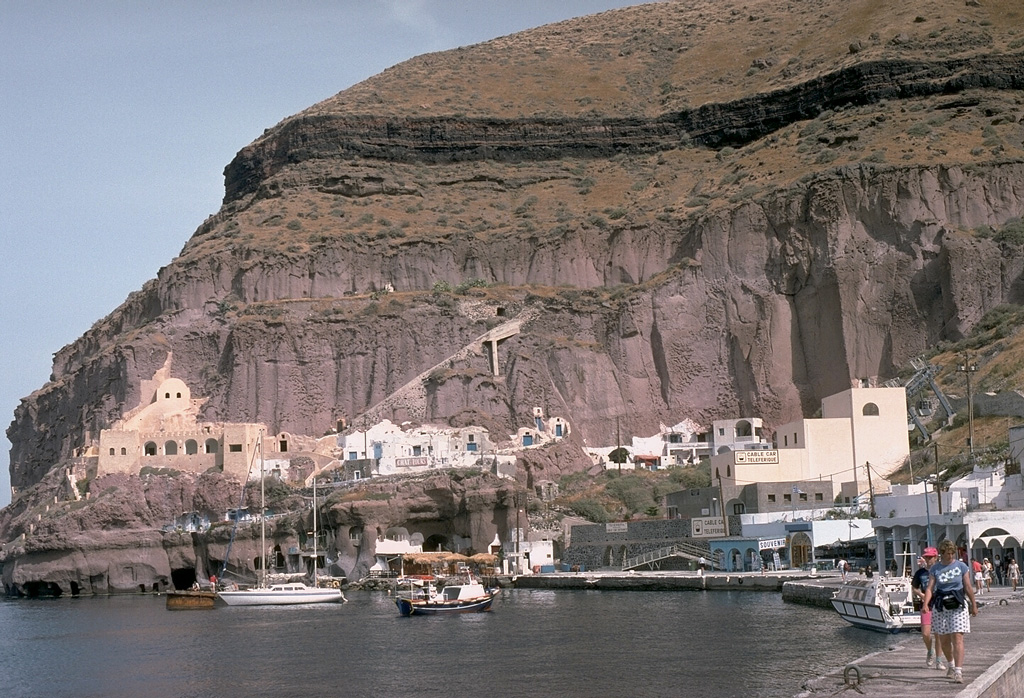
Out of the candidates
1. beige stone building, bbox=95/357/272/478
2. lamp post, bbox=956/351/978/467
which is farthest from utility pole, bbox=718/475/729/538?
beige stone building, bbox=95/357/272/478

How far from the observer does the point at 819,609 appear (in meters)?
51.3

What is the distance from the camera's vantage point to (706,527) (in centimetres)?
7181

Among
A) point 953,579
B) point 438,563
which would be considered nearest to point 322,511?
point 438,563

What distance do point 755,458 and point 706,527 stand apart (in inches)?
221

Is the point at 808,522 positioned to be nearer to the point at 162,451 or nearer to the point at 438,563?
the point at 438,563

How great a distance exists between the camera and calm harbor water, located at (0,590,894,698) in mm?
37406

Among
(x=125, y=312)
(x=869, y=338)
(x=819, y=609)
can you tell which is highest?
(x=125, y=312)

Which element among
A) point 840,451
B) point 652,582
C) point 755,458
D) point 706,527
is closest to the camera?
point 652,582

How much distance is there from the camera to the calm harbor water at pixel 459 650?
37.4 meters

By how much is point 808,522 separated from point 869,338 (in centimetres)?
2874

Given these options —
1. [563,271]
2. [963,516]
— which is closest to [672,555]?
[963,516]

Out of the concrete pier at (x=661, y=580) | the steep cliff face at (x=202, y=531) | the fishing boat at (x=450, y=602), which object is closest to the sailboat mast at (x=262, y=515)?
the steep cliff face at (x=202, y=531)

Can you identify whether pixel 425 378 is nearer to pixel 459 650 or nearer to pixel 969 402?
pixel 969 402

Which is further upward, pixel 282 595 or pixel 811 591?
pixel 282 595
